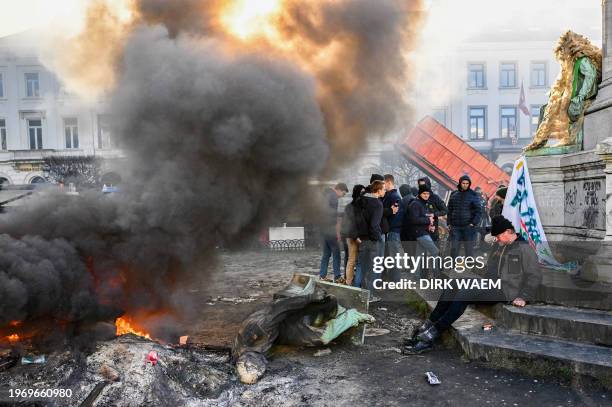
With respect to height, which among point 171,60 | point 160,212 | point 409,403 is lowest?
point 409,403

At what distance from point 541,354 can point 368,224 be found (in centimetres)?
320

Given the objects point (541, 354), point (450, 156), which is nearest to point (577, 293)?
point (541, 354)

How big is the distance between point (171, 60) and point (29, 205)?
2372 millimetres

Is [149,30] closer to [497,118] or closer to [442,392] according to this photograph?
[442,392]

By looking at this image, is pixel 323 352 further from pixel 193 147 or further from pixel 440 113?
pixel 440 113

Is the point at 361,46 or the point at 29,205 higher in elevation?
the point at 361,46

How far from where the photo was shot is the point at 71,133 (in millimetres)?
33344

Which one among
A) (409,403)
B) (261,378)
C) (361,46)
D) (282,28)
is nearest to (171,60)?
(282,28)

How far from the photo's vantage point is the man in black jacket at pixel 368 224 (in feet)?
22.1

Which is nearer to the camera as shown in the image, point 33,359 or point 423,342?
point 33,359

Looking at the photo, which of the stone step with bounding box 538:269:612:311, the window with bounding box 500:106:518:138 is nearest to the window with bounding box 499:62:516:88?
the window with bounding box 500:106:518:138

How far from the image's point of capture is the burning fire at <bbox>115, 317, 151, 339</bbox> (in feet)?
17.0

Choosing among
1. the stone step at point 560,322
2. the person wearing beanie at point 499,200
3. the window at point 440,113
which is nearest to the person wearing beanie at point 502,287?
the stone step at point 560,322

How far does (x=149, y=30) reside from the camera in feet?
19.7
